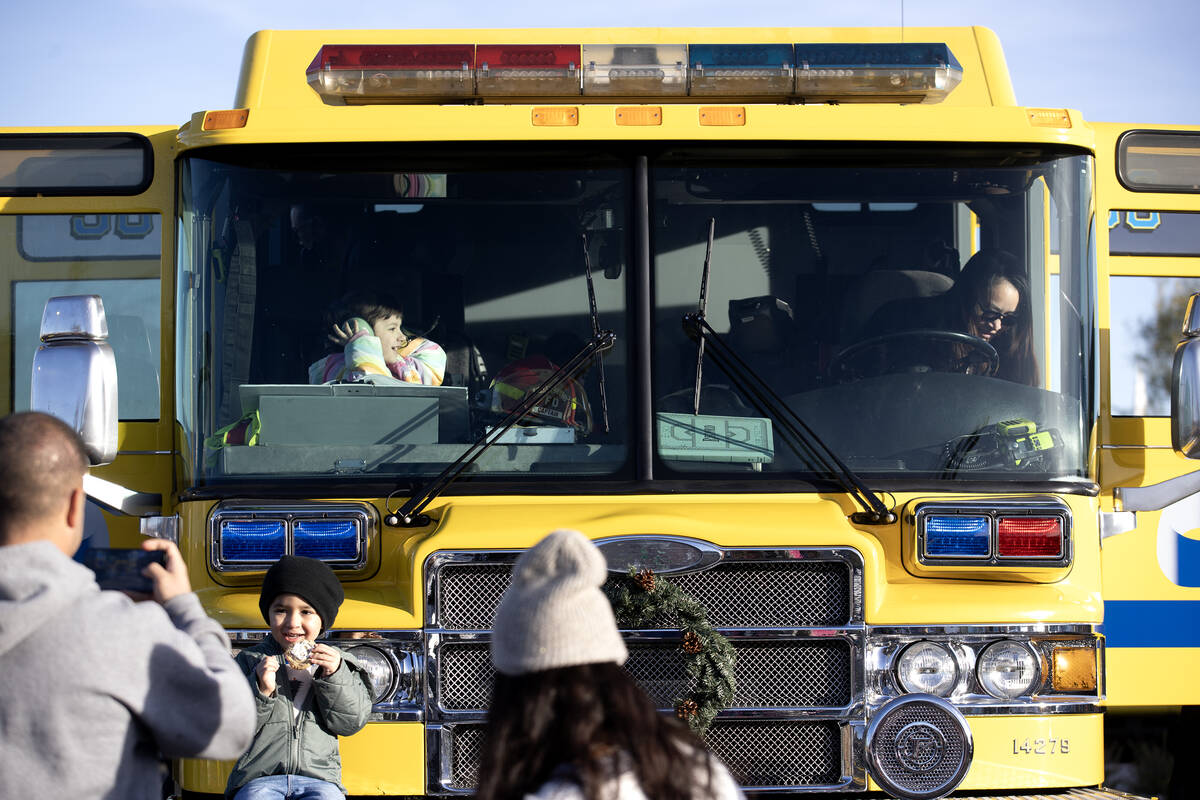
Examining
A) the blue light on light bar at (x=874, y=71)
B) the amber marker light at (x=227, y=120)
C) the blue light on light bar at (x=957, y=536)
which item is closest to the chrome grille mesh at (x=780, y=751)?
the blue light on light bar at (x=957, y=536)

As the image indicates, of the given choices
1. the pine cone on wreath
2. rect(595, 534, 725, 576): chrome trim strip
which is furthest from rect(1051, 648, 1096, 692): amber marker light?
the pine cone on wreath

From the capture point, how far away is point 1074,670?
382 centimetres

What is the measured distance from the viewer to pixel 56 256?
4773 millimetres

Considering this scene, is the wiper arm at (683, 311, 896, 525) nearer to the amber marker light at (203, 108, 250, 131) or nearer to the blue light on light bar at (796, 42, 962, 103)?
the blue light on light bar at (796, 42, 962, 103)

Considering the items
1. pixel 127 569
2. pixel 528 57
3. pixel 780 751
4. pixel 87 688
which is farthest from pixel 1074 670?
pixel 87 688

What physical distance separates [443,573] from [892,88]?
211 centimetres

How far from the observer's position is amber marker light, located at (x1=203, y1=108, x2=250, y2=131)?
4.04m

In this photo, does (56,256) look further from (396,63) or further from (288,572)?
(288,572)

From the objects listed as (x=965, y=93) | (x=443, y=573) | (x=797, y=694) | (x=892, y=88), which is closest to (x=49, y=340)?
(x=443, y=573)

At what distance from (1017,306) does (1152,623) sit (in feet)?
4.34

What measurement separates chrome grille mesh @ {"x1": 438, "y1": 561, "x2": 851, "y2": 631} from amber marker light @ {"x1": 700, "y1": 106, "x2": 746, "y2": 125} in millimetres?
1319

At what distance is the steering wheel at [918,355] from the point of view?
4078 millimetres

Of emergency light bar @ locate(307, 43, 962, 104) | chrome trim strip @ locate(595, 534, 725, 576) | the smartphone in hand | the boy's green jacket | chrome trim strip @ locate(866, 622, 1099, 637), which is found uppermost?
emergency light bar @ locate(307, 43, 962, 104)

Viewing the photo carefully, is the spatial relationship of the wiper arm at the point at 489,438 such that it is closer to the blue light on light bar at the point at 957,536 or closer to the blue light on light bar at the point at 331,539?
the blue light on light bar at the point at 331,539
